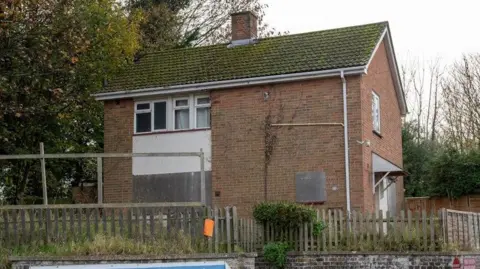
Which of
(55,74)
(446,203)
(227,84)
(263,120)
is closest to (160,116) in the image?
(227,84)

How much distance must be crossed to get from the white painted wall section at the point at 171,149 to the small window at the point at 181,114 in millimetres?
330

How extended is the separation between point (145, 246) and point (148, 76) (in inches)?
497

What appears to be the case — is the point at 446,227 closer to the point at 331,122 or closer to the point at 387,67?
the point at 331,122

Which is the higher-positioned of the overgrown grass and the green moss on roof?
the green moss on roof

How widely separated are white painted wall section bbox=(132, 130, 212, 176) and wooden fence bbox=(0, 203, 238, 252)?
8227 mm

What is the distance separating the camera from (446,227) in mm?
18734

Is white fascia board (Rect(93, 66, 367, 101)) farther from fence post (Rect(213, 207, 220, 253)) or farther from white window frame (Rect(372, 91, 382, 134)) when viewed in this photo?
fence post (Rect(213, 207, 220, 253))

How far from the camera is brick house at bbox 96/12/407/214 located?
24.2 metres

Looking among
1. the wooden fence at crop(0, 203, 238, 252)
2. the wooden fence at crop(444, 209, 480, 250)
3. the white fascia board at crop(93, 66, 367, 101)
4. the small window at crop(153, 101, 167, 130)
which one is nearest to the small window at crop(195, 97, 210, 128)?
the white fascia board at crop(93, 66, 367, 101)

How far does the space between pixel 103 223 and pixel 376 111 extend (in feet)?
41.2

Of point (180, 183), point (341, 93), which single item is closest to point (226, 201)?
point (180, 183)

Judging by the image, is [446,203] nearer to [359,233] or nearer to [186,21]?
[359,233]

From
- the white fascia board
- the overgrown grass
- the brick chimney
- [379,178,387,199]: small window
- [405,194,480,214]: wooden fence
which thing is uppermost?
the brick chimney

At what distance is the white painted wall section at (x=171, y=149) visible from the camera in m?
26.3
